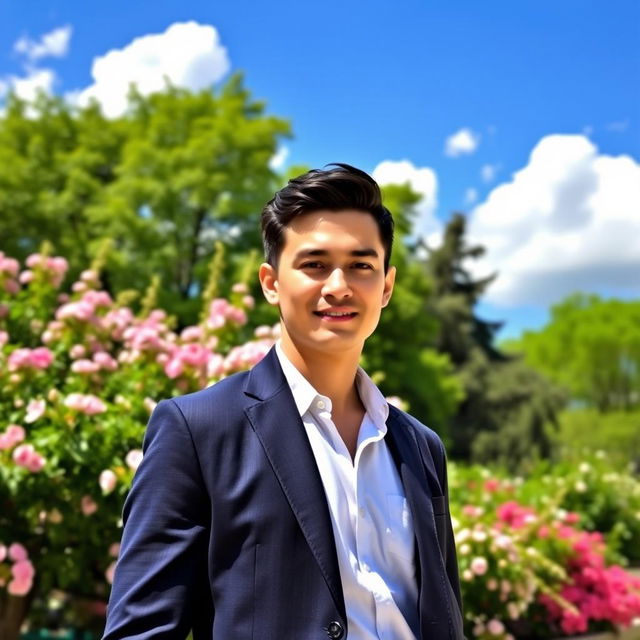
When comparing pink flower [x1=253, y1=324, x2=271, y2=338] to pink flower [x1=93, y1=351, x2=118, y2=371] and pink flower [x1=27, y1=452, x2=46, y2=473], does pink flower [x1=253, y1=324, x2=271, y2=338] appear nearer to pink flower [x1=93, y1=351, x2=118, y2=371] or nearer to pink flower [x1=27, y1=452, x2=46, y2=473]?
pink flower [x1=93, y1=351, x2=118, y2=371]

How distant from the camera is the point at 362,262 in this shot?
71.4 inches

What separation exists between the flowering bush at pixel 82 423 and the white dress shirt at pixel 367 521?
8.41 feet

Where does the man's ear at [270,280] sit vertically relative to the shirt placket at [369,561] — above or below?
above

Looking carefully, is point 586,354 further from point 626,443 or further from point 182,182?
point 182,182

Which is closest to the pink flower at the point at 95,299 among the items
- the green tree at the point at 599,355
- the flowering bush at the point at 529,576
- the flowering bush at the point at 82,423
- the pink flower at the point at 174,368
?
the flowering bush at the point at 82,423

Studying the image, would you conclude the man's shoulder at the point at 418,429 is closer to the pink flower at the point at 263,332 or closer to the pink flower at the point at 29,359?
the pink flower at the point at 29,359

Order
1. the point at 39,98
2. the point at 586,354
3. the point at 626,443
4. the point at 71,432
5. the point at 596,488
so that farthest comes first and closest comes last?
1. the point at 586,354
2. the point at 626,443
3. the point at 39,98
4. the point at 596,488
5. the point at 71,432

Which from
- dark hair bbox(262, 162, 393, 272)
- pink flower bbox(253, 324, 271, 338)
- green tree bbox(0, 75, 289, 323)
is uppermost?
green tree bbox(0, 75, 289, 323)

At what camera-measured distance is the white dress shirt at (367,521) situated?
162cm

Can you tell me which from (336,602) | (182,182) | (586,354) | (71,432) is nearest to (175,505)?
(336,602)

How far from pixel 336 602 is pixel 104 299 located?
4.54 metres

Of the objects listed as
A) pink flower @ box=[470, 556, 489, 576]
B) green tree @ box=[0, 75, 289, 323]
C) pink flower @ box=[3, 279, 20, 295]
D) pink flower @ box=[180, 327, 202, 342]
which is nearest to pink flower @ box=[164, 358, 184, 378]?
pink flower @ box=[180, 327, 202, 342]

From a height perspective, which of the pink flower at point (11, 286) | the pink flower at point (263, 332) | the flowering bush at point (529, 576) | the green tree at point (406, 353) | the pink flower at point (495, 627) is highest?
the green tree at point (406, 353)

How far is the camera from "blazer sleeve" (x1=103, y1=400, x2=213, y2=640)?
1553 mm
